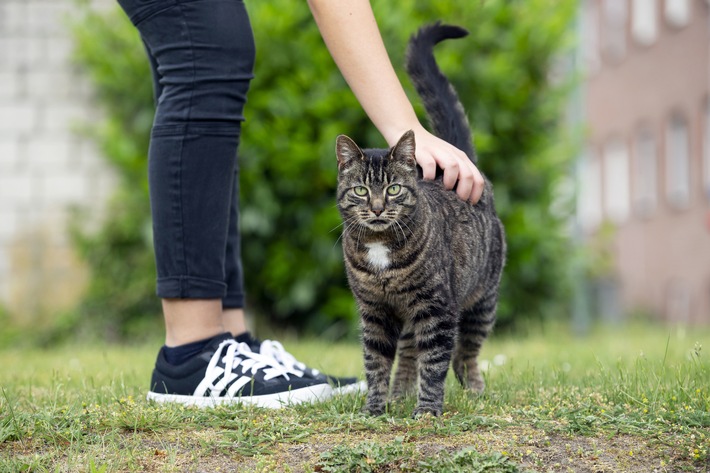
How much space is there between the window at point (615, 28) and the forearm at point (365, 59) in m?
17.3

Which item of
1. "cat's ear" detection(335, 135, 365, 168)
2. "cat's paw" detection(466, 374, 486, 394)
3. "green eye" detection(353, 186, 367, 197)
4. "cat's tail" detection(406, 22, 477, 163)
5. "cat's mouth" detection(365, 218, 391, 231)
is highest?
"cat's tail" detection(406, 22, 477, 163)

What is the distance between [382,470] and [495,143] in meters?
4.63

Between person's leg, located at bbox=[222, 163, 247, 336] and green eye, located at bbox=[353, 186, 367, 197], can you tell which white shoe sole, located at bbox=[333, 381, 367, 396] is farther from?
green eye, located at bbox=[353, 186, 367, 197]

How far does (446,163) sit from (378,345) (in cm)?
64

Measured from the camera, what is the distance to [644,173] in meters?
18.5

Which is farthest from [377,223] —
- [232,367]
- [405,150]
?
[232,367]

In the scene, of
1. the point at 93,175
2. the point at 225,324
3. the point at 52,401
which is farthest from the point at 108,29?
the point at 52,401

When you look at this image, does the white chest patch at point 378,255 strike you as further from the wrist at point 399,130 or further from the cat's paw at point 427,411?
the cat's paw at point 427,411

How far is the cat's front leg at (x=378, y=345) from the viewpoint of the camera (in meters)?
2.92

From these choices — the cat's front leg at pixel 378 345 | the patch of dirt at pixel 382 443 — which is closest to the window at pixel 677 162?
the cat's front leg at pixel 378 345

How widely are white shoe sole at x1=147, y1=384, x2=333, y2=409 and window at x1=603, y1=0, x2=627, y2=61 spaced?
17.5m

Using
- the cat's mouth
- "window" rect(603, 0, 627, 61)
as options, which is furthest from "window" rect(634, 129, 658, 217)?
the cat's mouth

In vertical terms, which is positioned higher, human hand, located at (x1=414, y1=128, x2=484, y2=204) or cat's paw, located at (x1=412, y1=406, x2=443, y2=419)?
human hand, located at (x1=414, y1=128, x2=484, y2=204)

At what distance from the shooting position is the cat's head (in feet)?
9.29
